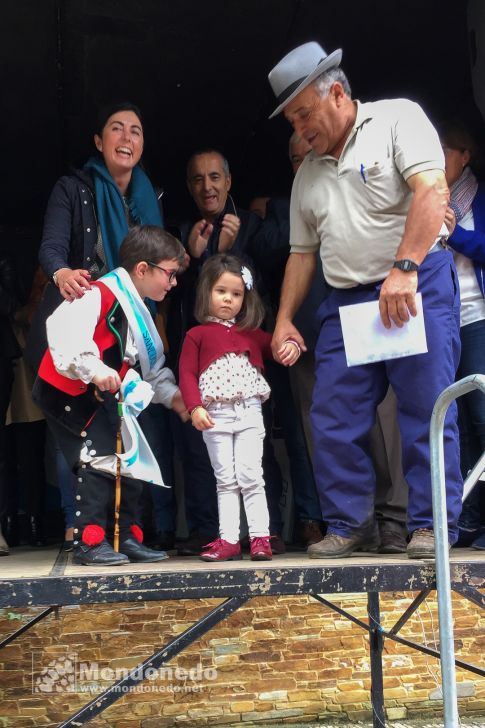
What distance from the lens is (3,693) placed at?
5398 millimetres

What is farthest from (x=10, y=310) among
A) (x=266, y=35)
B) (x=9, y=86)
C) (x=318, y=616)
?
(x=318, y=616)

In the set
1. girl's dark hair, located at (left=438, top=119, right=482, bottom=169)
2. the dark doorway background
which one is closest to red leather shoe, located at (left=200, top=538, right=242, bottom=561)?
girl's dark hair, located at (left=438, top=119, right=482, bottom=169)

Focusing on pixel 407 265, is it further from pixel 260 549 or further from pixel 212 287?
pixel 260 549

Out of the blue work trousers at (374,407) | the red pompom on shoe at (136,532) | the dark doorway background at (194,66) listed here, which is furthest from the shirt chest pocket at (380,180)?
the dark doorway background at (194,66)

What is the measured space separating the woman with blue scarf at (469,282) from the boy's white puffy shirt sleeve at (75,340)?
160 centimetres

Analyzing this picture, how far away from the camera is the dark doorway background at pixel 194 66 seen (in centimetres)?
486

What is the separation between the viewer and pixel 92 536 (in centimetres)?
312

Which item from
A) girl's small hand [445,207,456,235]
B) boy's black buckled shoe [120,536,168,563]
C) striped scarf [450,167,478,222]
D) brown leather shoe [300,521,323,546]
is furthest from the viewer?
brown leather shoe [300,521,323,546]

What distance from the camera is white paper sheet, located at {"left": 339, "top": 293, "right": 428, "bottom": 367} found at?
3.03 m

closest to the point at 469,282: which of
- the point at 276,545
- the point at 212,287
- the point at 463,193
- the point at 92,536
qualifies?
the point at 463,193

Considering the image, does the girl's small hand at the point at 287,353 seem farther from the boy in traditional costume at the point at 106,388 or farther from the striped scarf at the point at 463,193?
the striped scarf at the point at 463,193

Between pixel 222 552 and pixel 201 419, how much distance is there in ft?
1.62

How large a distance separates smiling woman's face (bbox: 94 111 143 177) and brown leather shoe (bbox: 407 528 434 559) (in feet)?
6.31

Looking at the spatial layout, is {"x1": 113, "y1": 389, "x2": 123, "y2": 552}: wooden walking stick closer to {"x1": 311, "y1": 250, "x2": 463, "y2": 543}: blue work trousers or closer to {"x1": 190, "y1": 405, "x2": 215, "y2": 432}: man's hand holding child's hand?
{"x1": 190, "y1": 405, "x2": 215, "y2": 432}: man's hand holding child's hand
